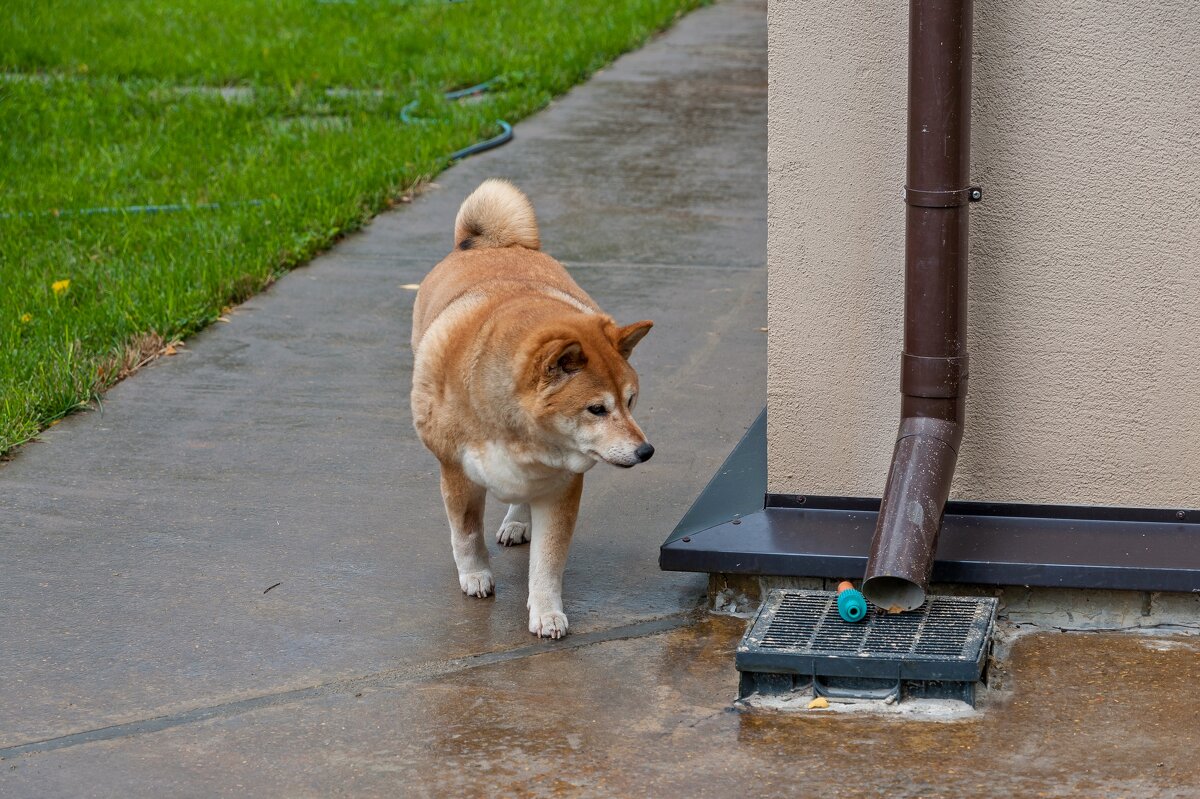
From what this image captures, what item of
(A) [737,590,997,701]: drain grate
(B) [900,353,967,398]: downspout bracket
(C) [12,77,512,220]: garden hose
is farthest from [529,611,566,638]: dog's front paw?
(C) [12,77,512,220]: garden hose

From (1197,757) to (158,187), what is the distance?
6888mm

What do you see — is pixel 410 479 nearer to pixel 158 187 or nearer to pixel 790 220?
pixel 790 220

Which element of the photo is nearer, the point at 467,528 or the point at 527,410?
the point at 527,410

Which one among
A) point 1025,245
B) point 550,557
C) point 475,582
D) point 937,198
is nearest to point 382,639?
point 475,582

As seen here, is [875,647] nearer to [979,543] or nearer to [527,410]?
[979,543]

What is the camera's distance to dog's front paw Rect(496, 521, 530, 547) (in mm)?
4961

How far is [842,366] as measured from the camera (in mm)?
4418

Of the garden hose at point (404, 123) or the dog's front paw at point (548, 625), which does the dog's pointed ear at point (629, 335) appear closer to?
the dog's front paw at point (548, 625)

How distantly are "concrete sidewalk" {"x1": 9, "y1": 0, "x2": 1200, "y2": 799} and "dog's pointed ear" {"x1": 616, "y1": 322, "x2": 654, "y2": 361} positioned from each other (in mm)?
745

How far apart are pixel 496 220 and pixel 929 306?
1.71 m

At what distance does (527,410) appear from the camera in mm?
4082

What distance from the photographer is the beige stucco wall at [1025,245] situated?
4078 mm

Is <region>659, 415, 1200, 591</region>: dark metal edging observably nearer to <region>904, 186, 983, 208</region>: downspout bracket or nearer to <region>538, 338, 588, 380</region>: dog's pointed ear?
<region>538, 338, 588, 380</region>: dog's pointed ear

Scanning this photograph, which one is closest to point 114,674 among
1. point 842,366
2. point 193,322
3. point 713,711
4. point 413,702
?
point 413,702
